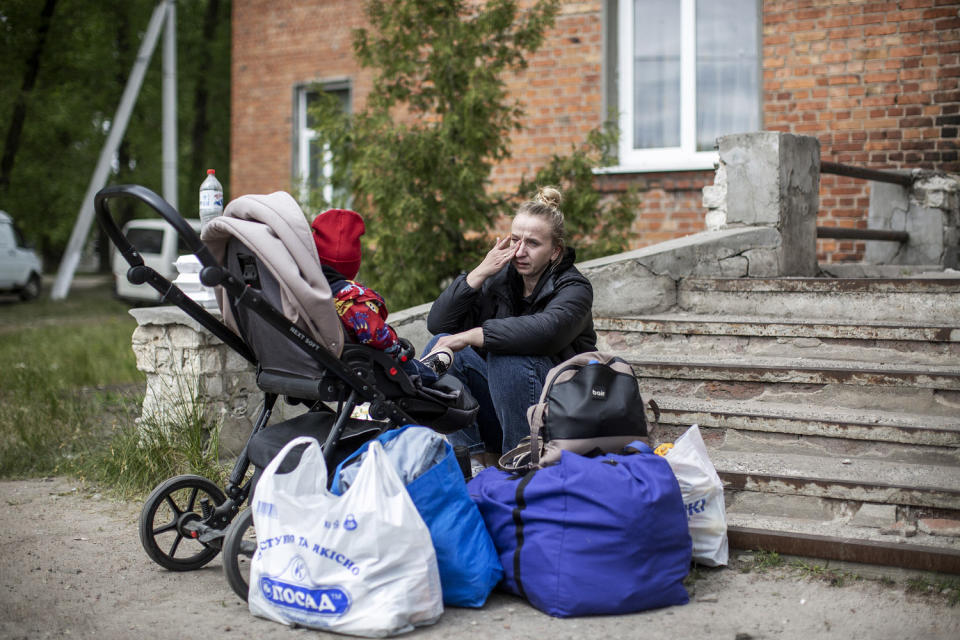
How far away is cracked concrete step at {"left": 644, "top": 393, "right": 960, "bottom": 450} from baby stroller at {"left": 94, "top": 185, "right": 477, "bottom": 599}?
129 cm

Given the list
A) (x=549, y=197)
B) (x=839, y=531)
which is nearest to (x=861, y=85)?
(x=549, y=197)

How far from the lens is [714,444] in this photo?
4543 millimetres

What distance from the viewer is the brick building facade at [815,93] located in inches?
314

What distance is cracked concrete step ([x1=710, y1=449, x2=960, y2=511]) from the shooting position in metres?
3.72

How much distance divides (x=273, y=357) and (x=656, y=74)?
688cm

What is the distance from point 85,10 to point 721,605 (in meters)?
20.0

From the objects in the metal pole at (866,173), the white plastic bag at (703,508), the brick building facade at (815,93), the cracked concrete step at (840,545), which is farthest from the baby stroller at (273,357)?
the brick building facade at (815,93)

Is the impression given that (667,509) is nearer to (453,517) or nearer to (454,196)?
(453,517)

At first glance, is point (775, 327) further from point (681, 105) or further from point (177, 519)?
point (681, 105)

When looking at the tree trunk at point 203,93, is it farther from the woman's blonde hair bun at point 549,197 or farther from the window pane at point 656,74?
the woman's blonde hair bun at point 549,197

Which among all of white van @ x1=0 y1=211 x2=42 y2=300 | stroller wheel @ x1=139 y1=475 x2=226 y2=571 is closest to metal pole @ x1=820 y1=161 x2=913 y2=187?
stroller wheel @ x1=139 y1=475 x2=226 y2=571

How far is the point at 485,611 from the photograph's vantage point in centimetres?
335

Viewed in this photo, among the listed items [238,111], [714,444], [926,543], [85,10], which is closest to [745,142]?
[714,444]

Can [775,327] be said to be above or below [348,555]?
above
